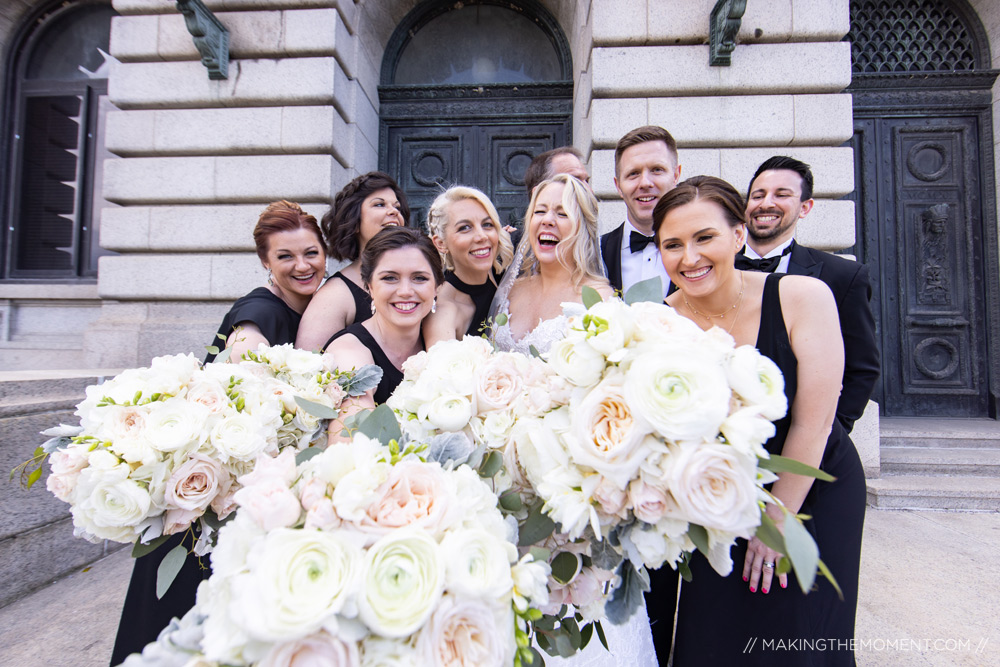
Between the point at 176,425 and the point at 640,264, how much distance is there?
2.88 meters

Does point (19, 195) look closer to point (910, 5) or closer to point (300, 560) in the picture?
point (300, 560)

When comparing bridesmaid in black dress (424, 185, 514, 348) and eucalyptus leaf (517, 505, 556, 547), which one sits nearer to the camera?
eucalyptus leaf (517, 505, 556, 547)

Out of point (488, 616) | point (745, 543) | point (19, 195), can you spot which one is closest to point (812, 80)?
point (745, 543)

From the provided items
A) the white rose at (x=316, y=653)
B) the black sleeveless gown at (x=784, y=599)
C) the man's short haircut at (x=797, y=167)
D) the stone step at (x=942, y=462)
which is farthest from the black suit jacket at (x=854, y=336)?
the stone step at (x=942, y=462)

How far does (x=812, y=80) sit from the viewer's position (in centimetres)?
529

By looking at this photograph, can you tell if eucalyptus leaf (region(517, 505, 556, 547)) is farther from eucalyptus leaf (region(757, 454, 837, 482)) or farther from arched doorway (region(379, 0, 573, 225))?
arched doorway (region(379, 0, 573, 225))

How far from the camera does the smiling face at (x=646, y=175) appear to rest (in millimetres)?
3270

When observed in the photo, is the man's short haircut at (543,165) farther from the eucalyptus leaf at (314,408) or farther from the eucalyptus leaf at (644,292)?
the eucalyptus leaf at (314,408)

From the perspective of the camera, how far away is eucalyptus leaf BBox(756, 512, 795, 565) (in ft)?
2.67

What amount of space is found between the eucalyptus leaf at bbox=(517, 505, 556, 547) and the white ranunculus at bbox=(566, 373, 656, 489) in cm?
18

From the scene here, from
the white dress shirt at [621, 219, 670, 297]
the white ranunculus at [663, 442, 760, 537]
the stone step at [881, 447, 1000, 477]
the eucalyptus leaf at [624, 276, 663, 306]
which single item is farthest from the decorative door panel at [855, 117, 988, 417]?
the white ranunculus at [663, 442, 760, 537]

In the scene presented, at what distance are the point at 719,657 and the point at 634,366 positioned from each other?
163cm

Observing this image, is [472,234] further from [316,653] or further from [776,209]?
[316,653]

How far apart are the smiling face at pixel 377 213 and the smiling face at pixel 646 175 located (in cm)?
165
